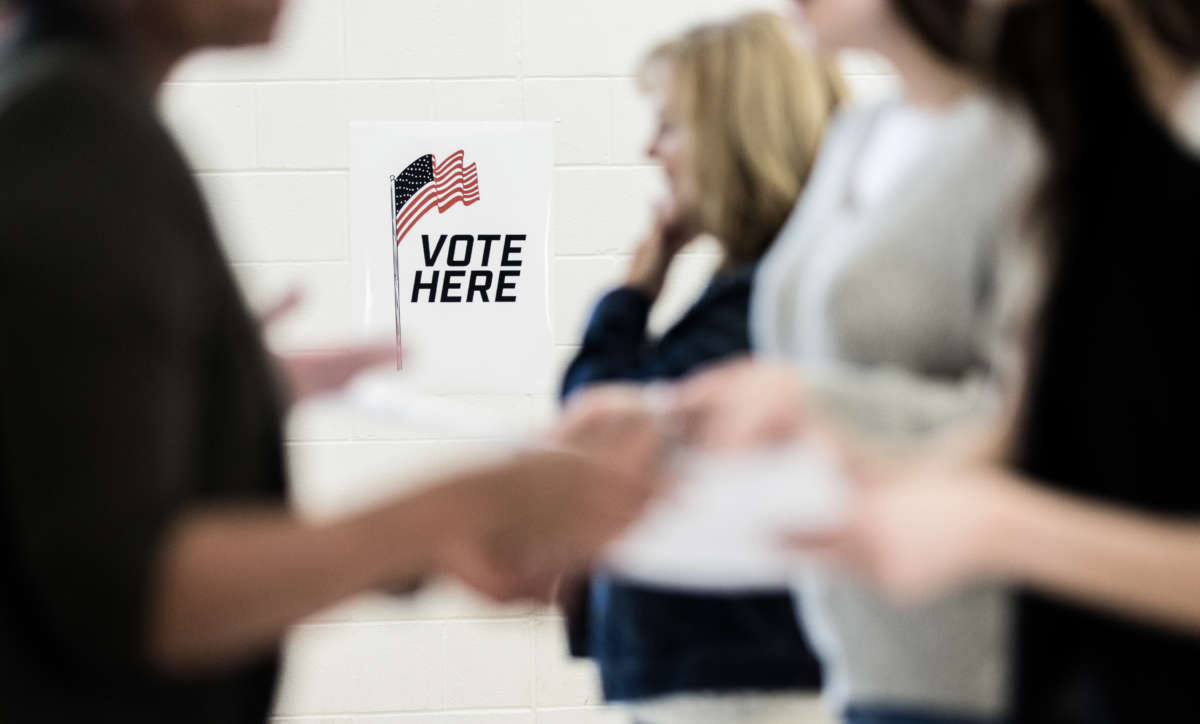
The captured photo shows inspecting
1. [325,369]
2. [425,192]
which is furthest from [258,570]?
[425,192]

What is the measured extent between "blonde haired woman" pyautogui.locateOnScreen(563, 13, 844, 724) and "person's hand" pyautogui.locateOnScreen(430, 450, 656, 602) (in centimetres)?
69

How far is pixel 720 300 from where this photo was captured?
1568mm

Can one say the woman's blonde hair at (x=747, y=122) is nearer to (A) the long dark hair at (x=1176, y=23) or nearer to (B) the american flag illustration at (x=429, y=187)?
(A) the long dark hair at (x=1176, y=23)

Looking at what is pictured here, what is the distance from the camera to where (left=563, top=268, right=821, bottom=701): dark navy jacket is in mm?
1497

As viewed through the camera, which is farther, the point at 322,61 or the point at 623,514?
the point at 322,61

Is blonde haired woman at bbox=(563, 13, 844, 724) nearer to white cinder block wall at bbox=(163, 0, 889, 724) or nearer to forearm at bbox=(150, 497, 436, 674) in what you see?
forearm at bbox=(150, 497, 436, 674)

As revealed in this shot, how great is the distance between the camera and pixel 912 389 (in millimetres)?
952

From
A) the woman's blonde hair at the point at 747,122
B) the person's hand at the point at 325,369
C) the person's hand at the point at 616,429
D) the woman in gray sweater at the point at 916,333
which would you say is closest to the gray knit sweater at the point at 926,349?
the woman in gray sweater at the point at 916,333

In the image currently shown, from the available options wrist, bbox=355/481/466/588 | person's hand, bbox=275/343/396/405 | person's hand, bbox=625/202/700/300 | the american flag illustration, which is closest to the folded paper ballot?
wrist, bbox=355/481/466/588

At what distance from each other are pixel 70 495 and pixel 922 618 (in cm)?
56

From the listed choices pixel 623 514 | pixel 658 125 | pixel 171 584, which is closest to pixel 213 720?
pixel 171 584

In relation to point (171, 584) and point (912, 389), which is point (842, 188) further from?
point (171, 584)

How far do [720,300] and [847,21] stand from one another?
592 millimetres

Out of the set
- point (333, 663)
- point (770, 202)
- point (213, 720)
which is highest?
point (770, 202)
